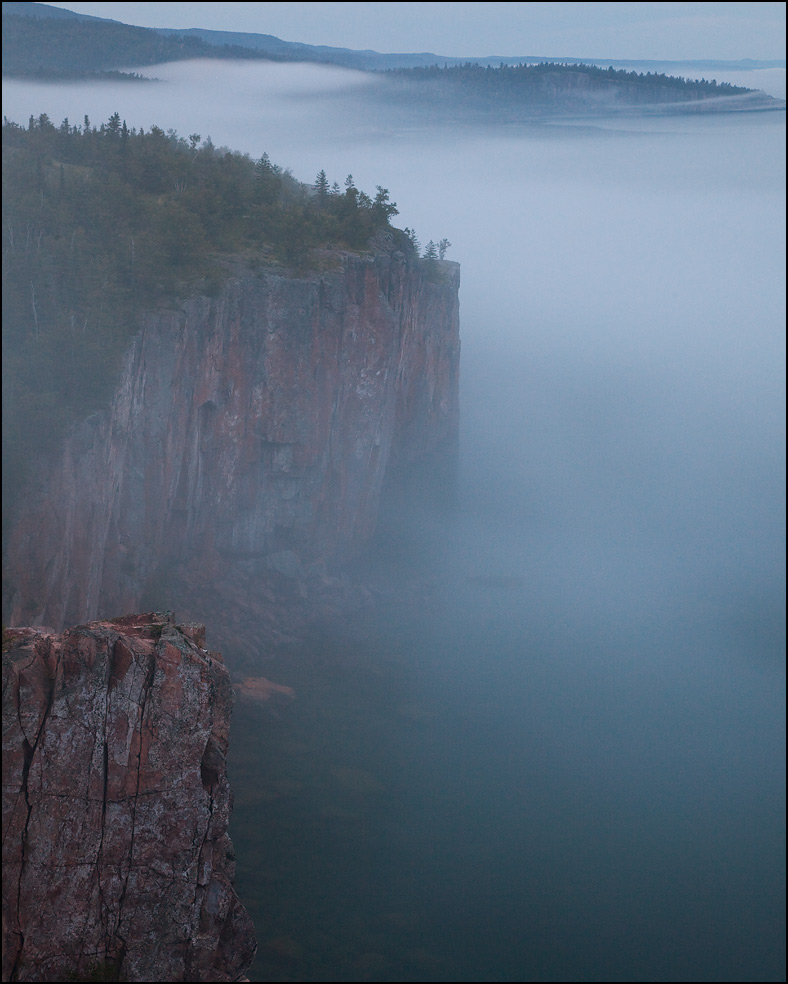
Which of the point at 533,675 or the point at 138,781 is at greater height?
the point at 138,781

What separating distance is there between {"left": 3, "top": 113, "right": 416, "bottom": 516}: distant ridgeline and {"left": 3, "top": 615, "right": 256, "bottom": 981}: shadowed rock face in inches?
358

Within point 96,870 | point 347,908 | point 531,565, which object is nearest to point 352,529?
point 531,565

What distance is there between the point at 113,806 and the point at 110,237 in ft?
75.1

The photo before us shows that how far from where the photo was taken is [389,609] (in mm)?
42062

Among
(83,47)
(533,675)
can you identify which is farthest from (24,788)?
(83,47)

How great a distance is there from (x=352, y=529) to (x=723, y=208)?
120573 millimetres

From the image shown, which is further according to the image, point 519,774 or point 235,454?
point 235,454

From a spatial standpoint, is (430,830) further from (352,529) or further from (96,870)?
(352,529)

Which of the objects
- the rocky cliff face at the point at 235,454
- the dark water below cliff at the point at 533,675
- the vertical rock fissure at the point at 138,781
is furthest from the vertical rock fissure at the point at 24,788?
the dark water below cliff at the point at 533,675

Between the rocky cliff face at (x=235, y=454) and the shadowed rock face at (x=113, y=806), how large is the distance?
24.9 ft

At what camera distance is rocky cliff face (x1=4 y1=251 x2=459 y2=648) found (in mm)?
23906

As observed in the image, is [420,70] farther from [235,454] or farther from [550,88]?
[235,454]

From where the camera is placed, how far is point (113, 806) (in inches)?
519

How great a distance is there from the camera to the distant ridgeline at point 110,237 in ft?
81.8
